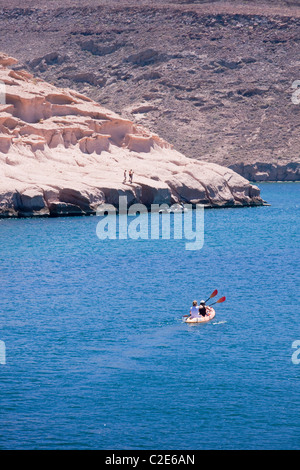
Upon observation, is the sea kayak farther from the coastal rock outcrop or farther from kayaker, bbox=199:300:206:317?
the coastal rock outcrop

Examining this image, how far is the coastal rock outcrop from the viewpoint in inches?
2170

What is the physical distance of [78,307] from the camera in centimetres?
2880

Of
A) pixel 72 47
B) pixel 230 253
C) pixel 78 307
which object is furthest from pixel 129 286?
pixel 72 47

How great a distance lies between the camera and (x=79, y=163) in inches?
2394

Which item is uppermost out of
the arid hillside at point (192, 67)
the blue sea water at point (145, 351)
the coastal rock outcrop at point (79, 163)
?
the arid hillside at point (192, 67)

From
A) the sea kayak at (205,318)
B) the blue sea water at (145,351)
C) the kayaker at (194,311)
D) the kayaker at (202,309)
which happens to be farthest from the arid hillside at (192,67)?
the kayaker at (194,311)

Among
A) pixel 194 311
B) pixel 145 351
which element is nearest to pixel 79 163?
pixel 194 311

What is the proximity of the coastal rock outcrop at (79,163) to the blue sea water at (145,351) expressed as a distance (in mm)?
13204

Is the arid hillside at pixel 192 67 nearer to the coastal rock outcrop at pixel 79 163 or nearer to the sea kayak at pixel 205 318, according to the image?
the coastal rock outcrop at pixel 79 163

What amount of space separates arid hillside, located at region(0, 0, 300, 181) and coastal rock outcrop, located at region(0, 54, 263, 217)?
4679 centimetres

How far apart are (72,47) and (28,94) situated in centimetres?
7585

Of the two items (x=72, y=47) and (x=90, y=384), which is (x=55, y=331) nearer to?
(x=90, y=384)

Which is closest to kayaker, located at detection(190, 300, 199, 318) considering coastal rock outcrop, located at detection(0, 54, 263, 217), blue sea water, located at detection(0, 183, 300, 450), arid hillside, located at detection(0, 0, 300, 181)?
blue sea water, located at detection(0, 183, 300, 450)

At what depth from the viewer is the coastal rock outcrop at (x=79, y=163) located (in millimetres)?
55125
